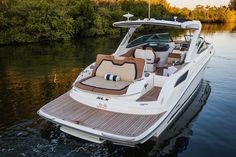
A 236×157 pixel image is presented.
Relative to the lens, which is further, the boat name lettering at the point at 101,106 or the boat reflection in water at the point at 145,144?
the boat name lettering at the point at 101,106

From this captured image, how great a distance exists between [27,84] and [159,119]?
21.8ft

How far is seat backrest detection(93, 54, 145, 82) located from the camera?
7391mm

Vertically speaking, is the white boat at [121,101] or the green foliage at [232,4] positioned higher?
the green foliage at [232,4]

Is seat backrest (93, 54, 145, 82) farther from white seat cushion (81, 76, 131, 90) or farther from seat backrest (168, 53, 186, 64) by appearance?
seat backrest (168, 53, 186, 64)

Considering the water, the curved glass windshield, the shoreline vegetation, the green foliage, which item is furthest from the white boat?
the green foliage

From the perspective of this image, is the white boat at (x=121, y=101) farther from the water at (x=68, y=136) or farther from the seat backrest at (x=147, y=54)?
the seat backrest at (x=147, y=54)

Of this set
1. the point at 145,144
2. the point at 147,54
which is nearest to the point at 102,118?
the point at 145,144

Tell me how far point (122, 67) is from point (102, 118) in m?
1.62

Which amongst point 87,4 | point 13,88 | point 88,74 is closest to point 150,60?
point 88,74

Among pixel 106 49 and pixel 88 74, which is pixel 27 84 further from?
pixel 106 49

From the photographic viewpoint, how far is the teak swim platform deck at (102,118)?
6.02m

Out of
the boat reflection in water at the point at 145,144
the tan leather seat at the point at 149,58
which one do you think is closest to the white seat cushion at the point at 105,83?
the boat reflection in water at the point at 145,144

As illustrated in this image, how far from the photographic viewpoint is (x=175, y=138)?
7.27 m

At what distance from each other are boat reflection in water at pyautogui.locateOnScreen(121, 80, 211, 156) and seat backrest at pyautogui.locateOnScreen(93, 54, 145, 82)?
1633mm
